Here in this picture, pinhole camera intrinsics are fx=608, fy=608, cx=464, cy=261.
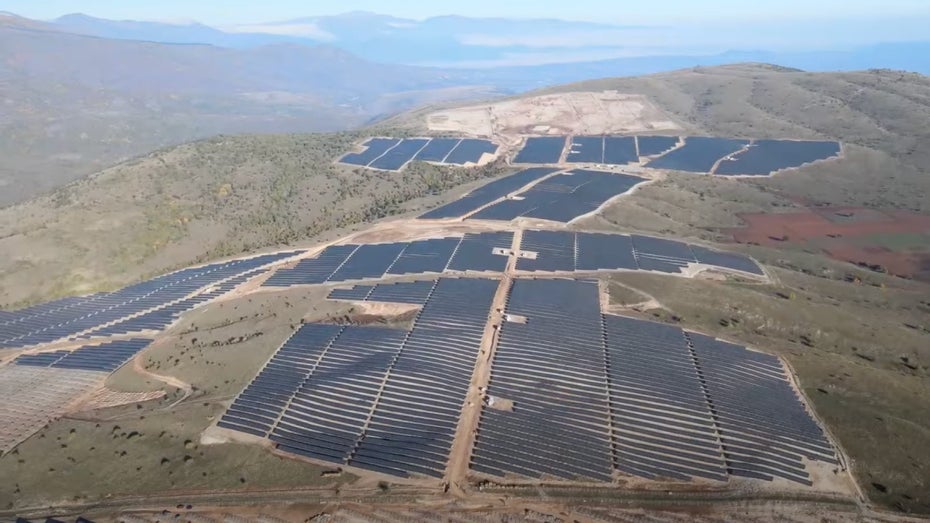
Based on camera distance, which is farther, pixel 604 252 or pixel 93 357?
pixel 604 252

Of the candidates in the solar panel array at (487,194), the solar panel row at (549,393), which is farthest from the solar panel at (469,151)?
the solar panel row at (549,393)

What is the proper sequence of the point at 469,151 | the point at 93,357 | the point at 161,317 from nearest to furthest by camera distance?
the point at 93,357
the point at 161,317
the point at 469,151

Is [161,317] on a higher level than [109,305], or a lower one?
higher

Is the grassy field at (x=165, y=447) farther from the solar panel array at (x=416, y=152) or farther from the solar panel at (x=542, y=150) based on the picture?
the solar panel at (x=542, y=150)

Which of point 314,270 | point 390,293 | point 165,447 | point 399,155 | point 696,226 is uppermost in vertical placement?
point 399,155

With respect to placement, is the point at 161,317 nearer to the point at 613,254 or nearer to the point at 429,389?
the point at 429,389

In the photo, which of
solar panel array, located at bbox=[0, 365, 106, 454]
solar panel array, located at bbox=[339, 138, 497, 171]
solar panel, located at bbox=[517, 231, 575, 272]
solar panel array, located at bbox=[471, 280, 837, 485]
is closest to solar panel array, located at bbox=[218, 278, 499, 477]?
solar panel array, located at bbox=[471, 280, 837, 485]

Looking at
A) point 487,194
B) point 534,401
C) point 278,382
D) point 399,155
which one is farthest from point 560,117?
point 278,382
